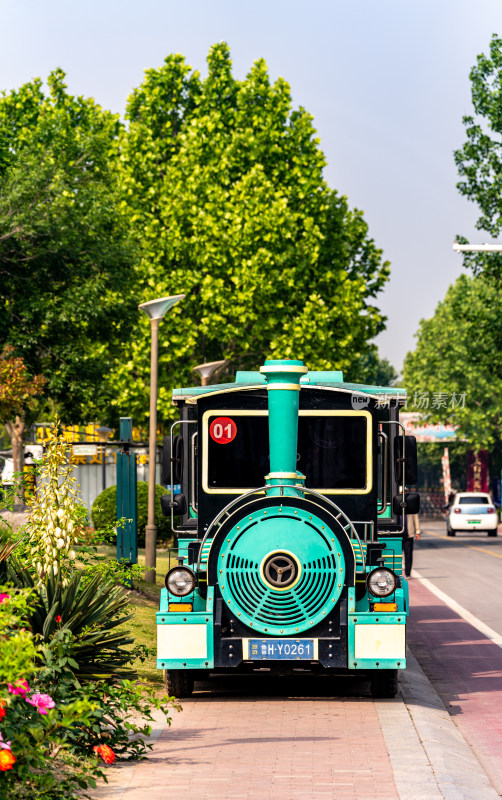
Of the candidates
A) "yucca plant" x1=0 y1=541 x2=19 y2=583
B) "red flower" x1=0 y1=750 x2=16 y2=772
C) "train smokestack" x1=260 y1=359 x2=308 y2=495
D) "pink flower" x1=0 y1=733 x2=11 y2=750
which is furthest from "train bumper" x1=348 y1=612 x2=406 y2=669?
"red flower" x1=0 y1=750 x2=16 y2=772

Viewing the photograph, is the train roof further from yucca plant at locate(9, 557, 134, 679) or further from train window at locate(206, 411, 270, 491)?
yucca plant at locate(9, 557, 134, 679)

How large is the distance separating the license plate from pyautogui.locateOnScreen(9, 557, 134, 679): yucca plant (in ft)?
4.50

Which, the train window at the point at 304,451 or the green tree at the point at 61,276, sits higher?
the green tree at the point at 61,276

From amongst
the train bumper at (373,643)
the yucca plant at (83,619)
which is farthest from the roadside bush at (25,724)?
the train bumper at (373,643)

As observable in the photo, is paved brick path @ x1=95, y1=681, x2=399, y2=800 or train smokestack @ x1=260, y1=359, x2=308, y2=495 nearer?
paved brick path @ x1=95, y1=681, x2=399, y2=800

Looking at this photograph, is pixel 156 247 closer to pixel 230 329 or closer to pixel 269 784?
pixel 230 329

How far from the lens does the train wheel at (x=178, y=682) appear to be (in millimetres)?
11086

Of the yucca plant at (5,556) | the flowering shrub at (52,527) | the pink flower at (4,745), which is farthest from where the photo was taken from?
the flowering shrub at (52,527)

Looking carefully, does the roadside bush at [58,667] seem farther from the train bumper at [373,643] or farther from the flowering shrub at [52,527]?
the train bumper at [373,643]

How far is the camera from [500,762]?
29.5 ft

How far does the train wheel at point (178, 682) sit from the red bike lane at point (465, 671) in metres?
2.28

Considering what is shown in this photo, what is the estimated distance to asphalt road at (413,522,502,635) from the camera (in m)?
20.8

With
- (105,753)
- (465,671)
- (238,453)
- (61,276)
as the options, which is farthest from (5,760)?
(61,276)

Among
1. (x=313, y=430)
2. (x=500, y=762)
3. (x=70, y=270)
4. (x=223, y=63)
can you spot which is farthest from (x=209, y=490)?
(x=223, y=63)
